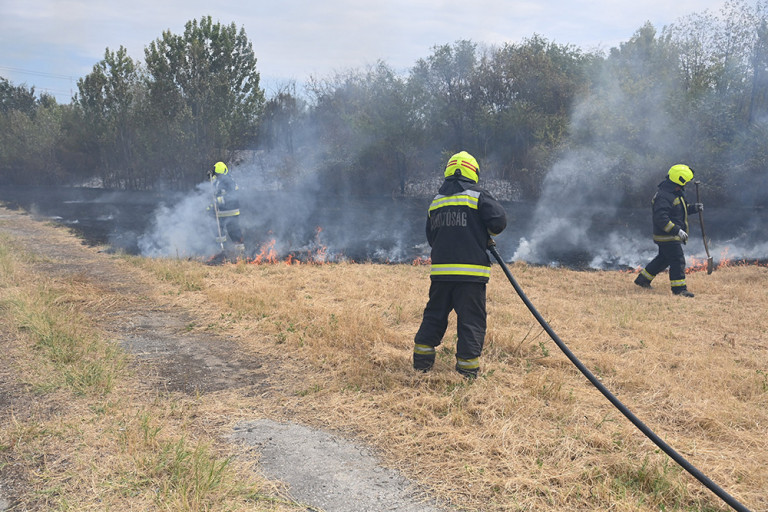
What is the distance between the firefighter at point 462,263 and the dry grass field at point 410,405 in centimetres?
28

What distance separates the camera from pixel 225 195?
428 inches

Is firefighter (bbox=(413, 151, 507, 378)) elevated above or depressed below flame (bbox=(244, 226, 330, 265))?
above

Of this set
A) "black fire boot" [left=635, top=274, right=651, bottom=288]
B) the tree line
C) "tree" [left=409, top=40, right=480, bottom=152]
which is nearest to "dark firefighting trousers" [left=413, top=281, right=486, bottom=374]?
"black fire boot" [left=635, top=274, right=651, bottom=288]

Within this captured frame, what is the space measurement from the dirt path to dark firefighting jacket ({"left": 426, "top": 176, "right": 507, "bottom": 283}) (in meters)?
1.57

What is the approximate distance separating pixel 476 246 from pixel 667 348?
2455mm

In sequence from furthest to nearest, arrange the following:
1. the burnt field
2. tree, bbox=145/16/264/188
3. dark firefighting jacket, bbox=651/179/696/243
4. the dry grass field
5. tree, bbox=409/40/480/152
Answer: tree, bbox=145/16/264/188, tree, bbox=409/40/480/152, the burnt field, dark firefighting jacket, bbox=651/179/696/243, the dry grass field

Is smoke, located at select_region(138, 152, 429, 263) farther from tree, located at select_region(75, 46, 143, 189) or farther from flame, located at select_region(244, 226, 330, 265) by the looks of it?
tree, located at select_region(75, 46, 143, 189)

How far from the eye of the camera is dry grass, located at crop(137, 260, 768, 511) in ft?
9.00

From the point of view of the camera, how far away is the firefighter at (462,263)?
395 centimetres

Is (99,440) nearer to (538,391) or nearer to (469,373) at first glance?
(469,373)

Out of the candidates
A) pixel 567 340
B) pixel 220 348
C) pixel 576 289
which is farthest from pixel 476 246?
pixel 576 289

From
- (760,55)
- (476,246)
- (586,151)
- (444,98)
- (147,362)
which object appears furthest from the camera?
(444,98)

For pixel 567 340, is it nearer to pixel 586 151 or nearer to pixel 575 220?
pixel 575 220

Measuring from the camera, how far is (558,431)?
320 cm
